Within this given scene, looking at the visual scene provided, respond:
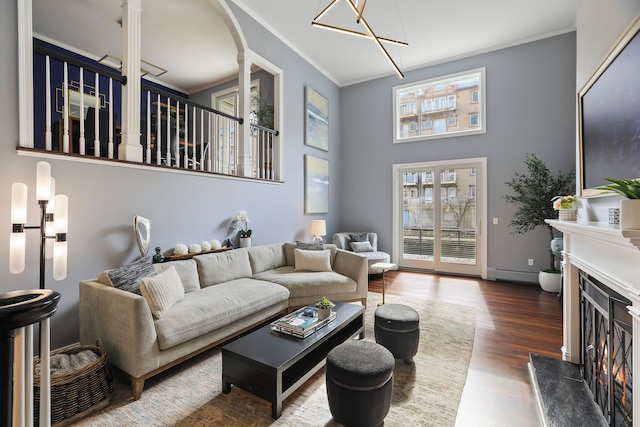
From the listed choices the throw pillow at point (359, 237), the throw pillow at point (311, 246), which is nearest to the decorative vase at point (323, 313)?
the throw pillow at point (311, 246)

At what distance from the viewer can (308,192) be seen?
559 cm

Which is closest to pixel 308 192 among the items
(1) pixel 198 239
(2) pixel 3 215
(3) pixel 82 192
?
(1) pixel 198 239

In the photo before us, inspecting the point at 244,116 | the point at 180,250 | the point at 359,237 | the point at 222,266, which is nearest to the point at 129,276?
the point at 180,250

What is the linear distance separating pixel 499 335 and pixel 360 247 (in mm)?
2977

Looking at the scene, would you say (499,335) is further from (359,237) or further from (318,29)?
(318,29)

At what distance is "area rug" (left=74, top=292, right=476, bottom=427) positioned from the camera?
1.83 metres

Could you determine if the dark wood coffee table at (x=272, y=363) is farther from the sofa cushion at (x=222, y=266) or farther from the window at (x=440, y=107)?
the window at (x=440, y=107)

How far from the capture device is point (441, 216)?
5770 millimetres

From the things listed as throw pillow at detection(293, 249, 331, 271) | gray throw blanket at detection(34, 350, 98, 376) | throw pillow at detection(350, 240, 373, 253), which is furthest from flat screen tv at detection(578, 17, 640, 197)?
throw pillow at detection(350, 240, 373, 253)

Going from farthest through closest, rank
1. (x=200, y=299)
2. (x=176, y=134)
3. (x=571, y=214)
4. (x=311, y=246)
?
(x=311, y=246) → (x=176, y=134) → (x=200, y=299) → (x=571, y=214)

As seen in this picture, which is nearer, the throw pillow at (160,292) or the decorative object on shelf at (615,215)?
the decorative object on shelf at (615,215)

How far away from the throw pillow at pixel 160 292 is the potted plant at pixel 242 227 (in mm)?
1540

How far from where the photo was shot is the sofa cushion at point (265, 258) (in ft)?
12.4

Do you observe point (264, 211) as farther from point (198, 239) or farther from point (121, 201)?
point (121, 201)
